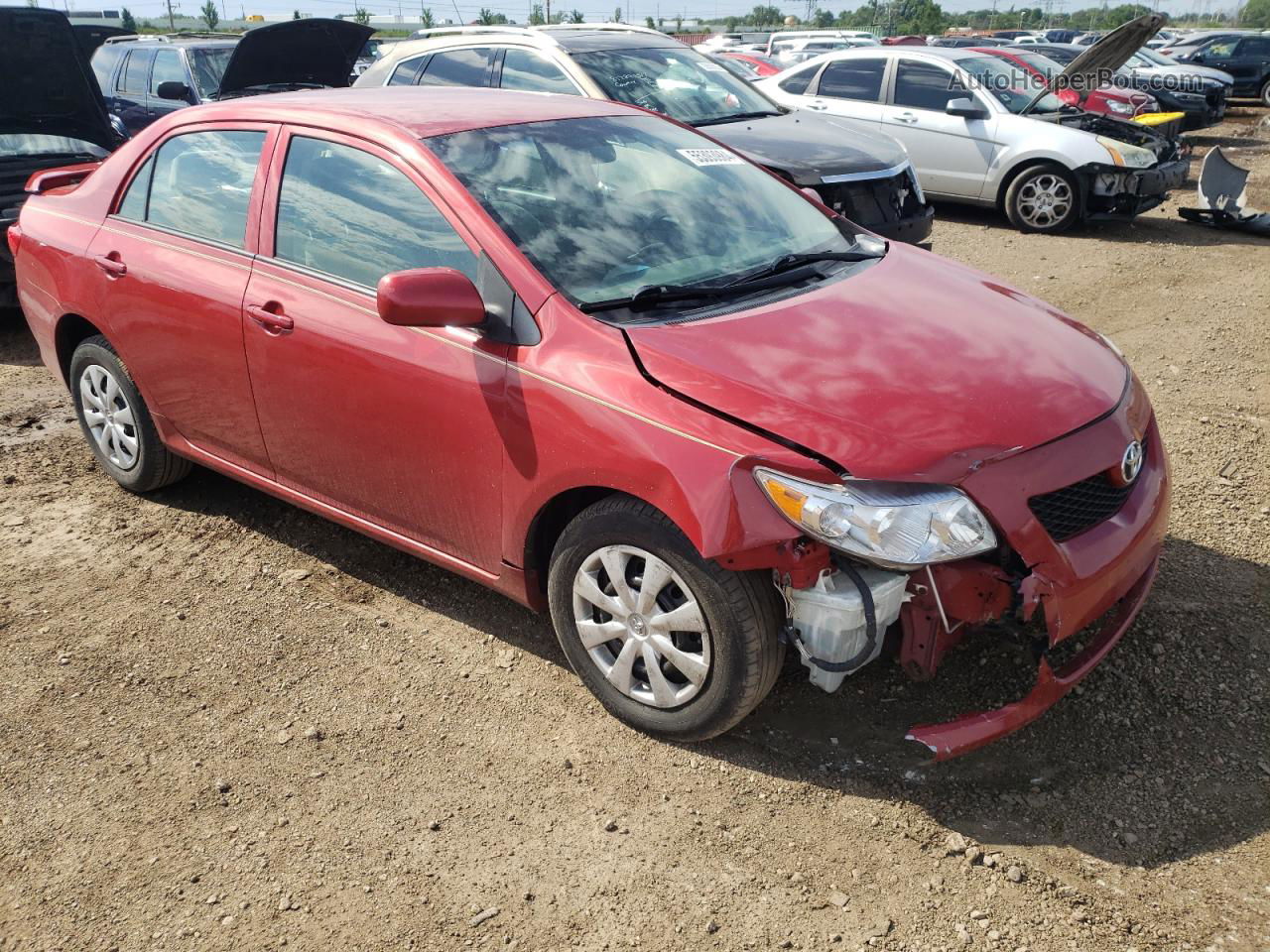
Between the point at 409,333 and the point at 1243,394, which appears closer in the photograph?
the point at 409,333

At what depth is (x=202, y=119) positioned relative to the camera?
4.09 m

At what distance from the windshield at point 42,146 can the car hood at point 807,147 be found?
433 cm

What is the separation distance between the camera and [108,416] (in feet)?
15.3

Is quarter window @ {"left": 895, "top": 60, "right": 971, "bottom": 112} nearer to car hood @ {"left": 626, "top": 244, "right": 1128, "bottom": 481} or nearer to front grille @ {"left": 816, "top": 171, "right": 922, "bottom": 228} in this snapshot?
front grille @ {"left": 816, "top": 171, "right": 922, "bottom": 228}

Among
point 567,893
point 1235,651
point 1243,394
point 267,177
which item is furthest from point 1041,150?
point 567,893

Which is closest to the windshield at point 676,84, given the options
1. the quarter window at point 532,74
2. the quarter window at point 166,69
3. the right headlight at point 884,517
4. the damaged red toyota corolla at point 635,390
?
the quarter window at point 532,74

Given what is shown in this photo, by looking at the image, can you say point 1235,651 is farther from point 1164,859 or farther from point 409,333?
point 409,333

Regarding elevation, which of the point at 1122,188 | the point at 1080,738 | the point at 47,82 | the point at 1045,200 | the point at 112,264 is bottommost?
the point at 1080,738

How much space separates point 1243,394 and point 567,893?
480cm

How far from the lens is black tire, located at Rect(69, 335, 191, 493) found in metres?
4.45

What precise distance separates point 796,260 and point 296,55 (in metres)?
7.10

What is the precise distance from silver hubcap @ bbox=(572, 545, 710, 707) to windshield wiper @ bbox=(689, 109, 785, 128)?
538 cm

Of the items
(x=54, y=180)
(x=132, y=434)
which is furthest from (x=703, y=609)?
(x=54, y=180)

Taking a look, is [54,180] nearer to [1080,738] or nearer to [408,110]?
[408,110]
